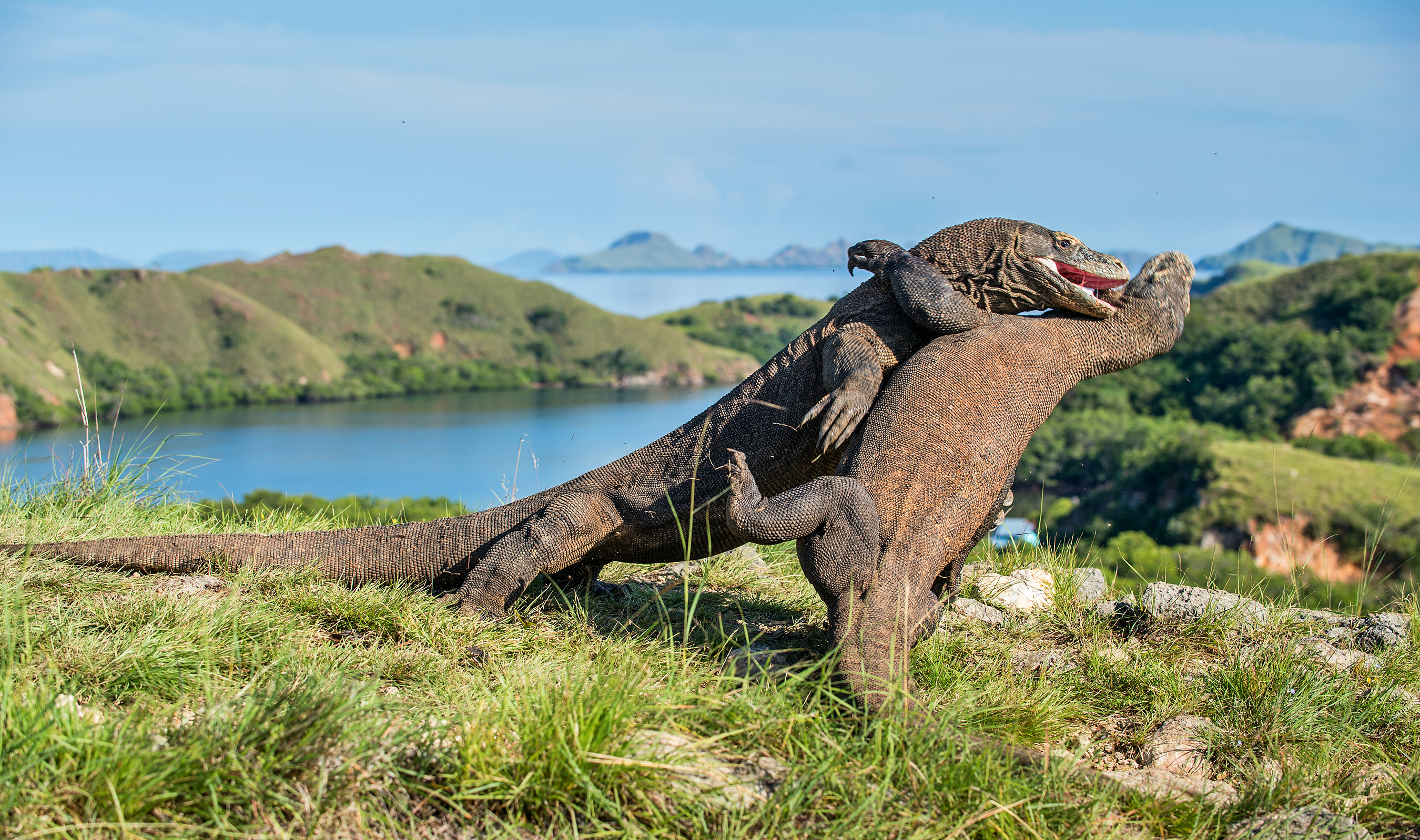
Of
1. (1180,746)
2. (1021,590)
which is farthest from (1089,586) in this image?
(1180,746)

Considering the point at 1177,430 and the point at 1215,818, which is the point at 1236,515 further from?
the point at 1215,818

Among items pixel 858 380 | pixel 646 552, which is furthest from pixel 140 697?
pixel 858 380

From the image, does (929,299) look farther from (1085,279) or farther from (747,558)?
(747,558)

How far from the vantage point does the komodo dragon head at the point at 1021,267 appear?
4.81 meters

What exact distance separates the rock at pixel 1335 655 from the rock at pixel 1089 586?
3.69 feet

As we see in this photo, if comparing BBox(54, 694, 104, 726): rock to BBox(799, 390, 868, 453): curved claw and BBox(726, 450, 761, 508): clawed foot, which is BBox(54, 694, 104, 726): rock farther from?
BBox(799, 390, 868, 453): curved claw

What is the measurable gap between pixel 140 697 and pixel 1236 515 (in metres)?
60.4

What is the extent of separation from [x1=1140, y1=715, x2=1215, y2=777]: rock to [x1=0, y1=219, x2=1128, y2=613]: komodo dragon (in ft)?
5.96

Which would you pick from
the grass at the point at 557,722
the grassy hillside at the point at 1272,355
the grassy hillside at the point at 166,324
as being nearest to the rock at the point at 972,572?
the grass at the point at 557,722

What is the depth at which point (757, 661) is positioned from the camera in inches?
181

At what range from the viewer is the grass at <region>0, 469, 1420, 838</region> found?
289 centimetres

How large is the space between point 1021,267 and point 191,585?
14.2 feet

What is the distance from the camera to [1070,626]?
5.55 meters

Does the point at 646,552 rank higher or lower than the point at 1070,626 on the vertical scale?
higher
